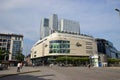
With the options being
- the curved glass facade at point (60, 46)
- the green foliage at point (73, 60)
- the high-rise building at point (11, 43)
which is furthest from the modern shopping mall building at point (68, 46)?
the high-rise building at point (11, 43)

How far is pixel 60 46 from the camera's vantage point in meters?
125

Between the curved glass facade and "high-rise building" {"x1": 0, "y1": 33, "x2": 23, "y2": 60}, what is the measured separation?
23.8 metres

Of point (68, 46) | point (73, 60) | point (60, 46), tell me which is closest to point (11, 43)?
point (60, 46)

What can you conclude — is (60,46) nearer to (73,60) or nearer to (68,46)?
(68,46)

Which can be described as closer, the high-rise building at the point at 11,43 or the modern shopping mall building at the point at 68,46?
the modern shopping mall building at the point at 68,46

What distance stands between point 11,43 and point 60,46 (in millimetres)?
37639

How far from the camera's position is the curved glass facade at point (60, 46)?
124 meters

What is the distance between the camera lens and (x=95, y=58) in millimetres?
84125

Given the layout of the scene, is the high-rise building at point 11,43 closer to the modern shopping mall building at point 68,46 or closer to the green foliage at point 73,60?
the modern shopping mall building at point 68,46

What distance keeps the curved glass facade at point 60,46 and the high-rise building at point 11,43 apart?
23824 mm

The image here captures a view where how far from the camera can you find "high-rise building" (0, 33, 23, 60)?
129488 millimetres

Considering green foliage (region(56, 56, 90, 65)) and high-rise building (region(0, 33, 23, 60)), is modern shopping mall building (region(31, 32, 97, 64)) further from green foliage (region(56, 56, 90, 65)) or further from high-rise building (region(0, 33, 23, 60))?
high-rise building (region(0, 33, 23, 60))

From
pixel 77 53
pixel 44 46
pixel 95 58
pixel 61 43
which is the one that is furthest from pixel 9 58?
pixel 95 58

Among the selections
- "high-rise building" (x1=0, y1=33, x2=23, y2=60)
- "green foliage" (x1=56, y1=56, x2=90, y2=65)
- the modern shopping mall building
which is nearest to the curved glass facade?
the modern shopping mall building
